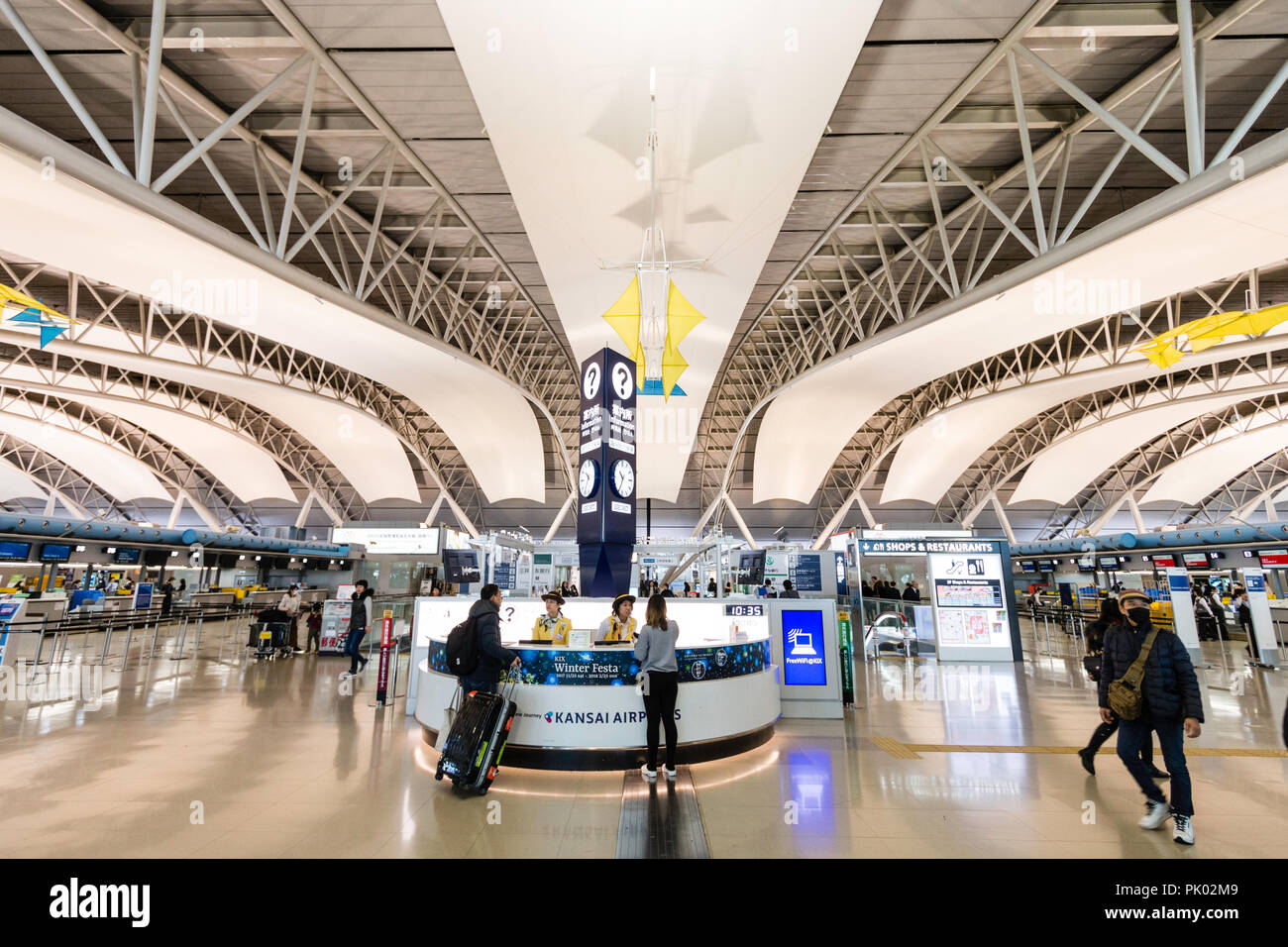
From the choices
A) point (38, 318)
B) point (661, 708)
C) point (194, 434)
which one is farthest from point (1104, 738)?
point (194, 434)

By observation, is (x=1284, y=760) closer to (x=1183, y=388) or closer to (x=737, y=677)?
(x=737, y=677)

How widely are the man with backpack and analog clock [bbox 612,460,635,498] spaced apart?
163 inches

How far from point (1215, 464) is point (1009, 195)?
124ft

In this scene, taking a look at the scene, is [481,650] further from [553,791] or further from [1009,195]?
[1009,195]

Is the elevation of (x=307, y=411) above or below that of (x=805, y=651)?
above

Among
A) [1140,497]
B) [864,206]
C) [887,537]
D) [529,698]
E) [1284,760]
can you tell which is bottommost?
[1284,760]

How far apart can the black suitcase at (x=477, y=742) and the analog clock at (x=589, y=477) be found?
181 inches

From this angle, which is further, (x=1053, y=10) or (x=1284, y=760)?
(x=1053, y=10)

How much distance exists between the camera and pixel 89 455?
1457 inches

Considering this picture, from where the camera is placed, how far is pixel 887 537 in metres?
17.5


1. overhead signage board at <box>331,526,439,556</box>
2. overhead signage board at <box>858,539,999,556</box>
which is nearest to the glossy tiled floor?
overhead signage board at <box>858,539,999,556</box>

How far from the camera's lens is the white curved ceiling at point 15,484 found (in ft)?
134

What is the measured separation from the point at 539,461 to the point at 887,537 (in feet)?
66.7
